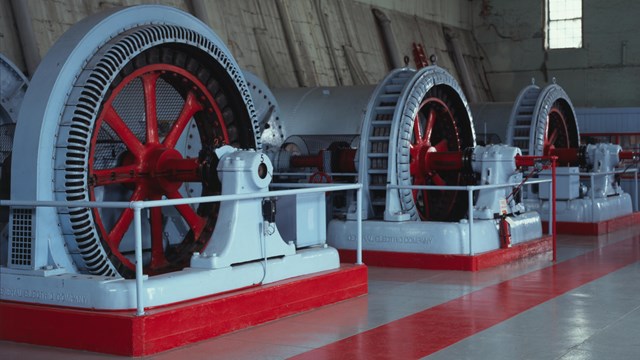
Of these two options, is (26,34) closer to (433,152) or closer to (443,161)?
(433,152)

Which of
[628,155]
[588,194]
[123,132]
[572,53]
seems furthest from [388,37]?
[123,132]

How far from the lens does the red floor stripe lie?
17.7 feet

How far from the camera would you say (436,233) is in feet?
29.5

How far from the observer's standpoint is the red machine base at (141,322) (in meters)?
5.20

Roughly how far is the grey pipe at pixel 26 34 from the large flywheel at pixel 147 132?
3.32 m

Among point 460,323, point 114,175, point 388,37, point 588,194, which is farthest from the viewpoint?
point 388,37

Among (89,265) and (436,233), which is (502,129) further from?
(89,265)

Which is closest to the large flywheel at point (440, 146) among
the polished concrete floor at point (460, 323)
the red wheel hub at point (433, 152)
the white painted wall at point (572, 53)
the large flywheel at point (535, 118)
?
the red wheel hub at point (433, 152)

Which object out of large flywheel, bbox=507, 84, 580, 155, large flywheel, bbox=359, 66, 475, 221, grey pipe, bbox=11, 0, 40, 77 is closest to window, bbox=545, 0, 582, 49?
large flywheel, bbox=507, 84, 580, 155

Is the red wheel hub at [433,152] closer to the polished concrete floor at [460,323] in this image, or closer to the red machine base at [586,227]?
the polished concrete floor at [460,323]

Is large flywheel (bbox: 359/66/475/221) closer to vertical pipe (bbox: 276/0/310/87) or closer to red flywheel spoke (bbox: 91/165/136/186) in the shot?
red flywheel spoke (bbox: 91/165/136/186)

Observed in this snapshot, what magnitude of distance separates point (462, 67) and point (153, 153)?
16.5 metres

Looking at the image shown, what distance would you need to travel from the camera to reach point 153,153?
6621mm

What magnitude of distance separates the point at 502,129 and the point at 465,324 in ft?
33.0
